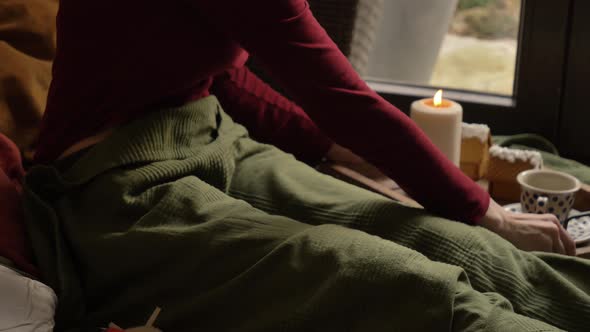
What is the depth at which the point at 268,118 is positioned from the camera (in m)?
1.17

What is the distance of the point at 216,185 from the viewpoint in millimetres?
920

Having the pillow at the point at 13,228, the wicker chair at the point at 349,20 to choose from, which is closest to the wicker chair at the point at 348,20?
the wicker chair at the point at 349,20

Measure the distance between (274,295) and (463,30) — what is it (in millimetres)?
852

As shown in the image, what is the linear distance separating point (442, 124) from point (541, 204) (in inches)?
7.3

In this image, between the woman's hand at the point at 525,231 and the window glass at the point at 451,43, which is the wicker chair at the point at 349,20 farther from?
the woman's hand at the point at 525,231

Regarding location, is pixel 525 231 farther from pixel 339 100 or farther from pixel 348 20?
pixel 348 20

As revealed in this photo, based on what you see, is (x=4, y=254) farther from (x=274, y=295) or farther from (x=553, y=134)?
(x=553, y=134)

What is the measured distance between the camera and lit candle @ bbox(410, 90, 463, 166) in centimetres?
105

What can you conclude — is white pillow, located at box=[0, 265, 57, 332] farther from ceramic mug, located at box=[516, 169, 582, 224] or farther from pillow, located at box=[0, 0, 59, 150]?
ceramic mug, located at box=[516, 169, 582, 224]

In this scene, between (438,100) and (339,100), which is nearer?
(339,100)

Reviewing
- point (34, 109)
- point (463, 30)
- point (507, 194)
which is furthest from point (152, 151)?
point (463, 30)

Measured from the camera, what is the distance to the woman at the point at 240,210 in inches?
28.3

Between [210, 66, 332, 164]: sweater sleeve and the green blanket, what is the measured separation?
23cm

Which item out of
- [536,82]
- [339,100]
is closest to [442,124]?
[339,100]
